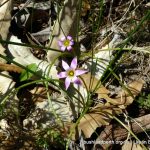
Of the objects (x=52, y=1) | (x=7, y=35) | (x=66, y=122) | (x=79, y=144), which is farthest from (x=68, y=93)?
(x=52, y=1)

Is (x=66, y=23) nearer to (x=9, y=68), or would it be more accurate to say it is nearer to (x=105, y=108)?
(x=9, y=68)

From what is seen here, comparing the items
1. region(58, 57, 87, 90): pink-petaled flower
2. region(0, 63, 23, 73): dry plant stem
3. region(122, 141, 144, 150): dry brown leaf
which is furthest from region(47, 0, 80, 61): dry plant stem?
region(122, 141, 144, 150): dry brown leaf

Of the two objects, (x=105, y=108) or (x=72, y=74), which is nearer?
(x=72, y=74)

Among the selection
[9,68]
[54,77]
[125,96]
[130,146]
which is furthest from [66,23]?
[130,146]

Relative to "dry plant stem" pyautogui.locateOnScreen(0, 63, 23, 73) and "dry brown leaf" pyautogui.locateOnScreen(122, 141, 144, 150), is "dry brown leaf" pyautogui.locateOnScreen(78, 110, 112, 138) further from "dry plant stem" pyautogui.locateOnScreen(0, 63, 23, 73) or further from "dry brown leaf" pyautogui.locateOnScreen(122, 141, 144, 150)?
"dry plant stem" pyautogui.locateOnScreen(0, 63, 23, 73)

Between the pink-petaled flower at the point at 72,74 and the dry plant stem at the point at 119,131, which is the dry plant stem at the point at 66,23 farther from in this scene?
the dry plant stem at the point at 119,131

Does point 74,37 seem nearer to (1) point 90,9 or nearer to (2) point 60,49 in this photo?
(2) point 60,49
